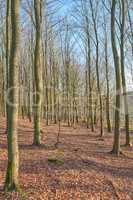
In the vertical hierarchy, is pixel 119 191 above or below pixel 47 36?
below

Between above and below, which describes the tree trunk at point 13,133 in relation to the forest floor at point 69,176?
above

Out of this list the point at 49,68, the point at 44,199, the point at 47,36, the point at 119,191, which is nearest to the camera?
the point at 44,199

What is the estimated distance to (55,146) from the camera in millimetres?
13586

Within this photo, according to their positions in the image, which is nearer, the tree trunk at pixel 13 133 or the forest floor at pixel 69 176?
the tree trunk at pixel 13 133

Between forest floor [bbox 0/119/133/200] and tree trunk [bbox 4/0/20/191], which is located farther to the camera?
forest floor [bbox 0/119/133/200]

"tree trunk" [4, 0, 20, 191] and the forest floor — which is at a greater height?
"tree trunk" [4, 0, 20, 191]

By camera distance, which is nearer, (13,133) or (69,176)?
(13,133)

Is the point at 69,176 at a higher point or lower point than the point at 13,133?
lower

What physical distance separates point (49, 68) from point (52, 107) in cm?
582

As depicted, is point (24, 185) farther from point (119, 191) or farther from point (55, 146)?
point (55, 146)

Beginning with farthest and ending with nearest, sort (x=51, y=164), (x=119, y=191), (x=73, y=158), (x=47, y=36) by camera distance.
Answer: (x=47, y=36) → (x=73, y=158) → (x=51, y=164) → (x=119, y=191)

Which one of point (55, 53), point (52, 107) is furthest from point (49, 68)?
point (52, 107)

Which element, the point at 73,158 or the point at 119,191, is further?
the point at 73,158

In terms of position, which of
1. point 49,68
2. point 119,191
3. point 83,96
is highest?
point 49,68
